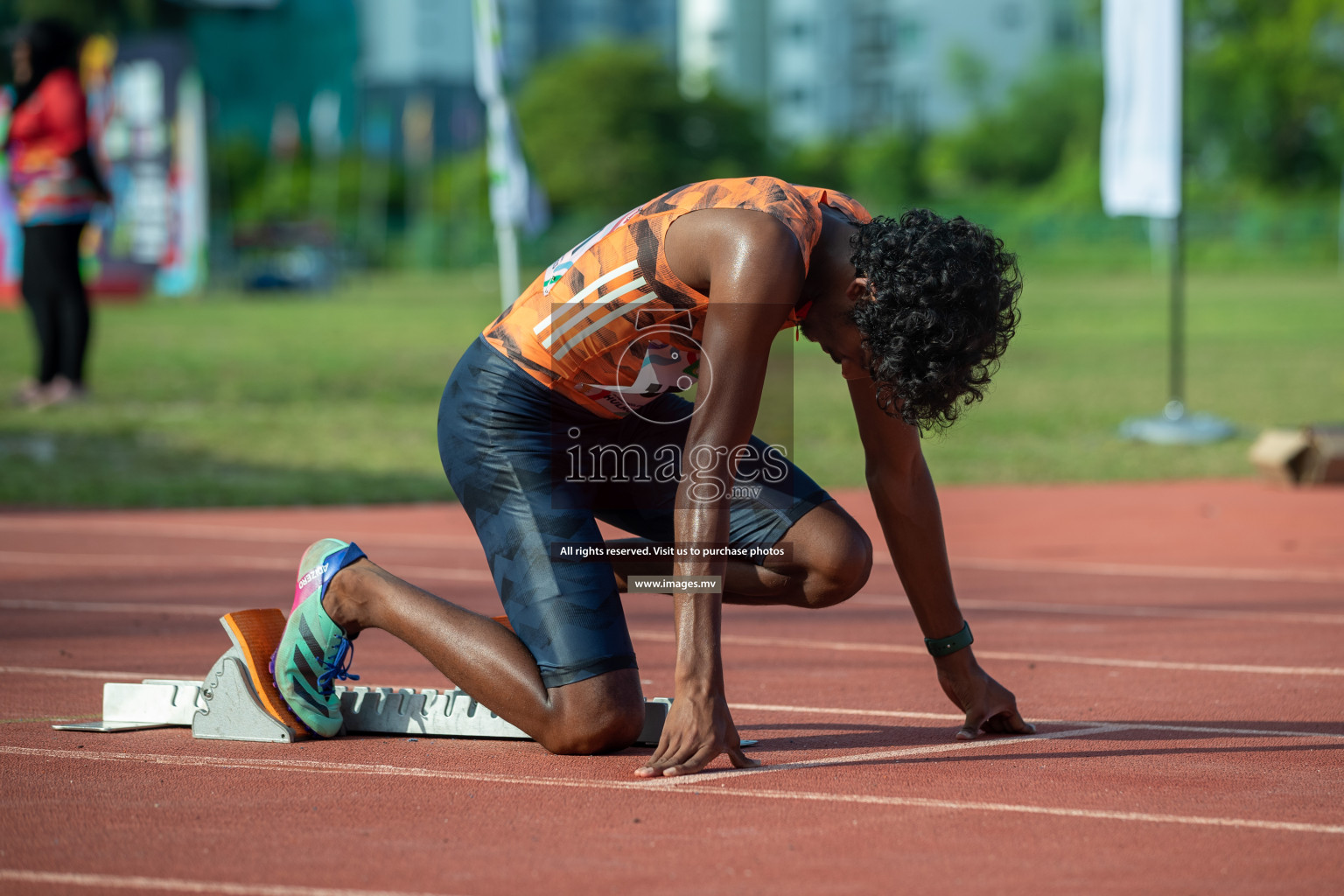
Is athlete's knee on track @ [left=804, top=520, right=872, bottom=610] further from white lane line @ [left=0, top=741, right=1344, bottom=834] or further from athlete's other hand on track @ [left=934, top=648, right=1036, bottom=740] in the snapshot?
white lane line @ [left=0, top=741, right=1344, bottom=834]

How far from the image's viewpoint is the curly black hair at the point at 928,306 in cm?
326

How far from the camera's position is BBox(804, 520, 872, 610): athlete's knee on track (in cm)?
380

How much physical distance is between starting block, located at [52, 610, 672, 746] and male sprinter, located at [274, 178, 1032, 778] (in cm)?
11

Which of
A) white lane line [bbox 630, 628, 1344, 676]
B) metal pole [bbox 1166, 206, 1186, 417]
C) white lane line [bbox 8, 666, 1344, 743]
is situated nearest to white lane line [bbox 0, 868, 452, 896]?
white lane line [bbox 8, 666, 1344, 743]

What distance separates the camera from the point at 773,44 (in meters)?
93.8

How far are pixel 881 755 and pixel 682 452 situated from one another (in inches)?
35.2

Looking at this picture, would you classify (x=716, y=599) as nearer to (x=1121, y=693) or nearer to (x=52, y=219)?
(x=1121, y=693)

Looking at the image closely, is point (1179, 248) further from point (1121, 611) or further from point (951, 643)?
point (951, 643)

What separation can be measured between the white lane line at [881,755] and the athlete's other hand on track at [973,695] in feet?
0.14

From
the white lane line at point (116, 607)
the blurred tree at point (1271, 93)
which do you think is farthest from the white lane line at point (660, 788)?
the blurred tree at point (1271, 93)

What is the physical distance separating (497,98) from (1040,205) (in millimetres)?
50512

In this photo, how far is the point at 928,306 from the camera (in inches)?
128

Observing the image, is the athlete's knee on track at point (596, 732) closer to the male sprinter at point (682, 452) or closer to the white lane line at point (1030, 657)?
the male sprinter at point (682, 452)

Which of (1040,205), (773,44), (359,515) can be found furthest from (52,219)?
(773,44)
